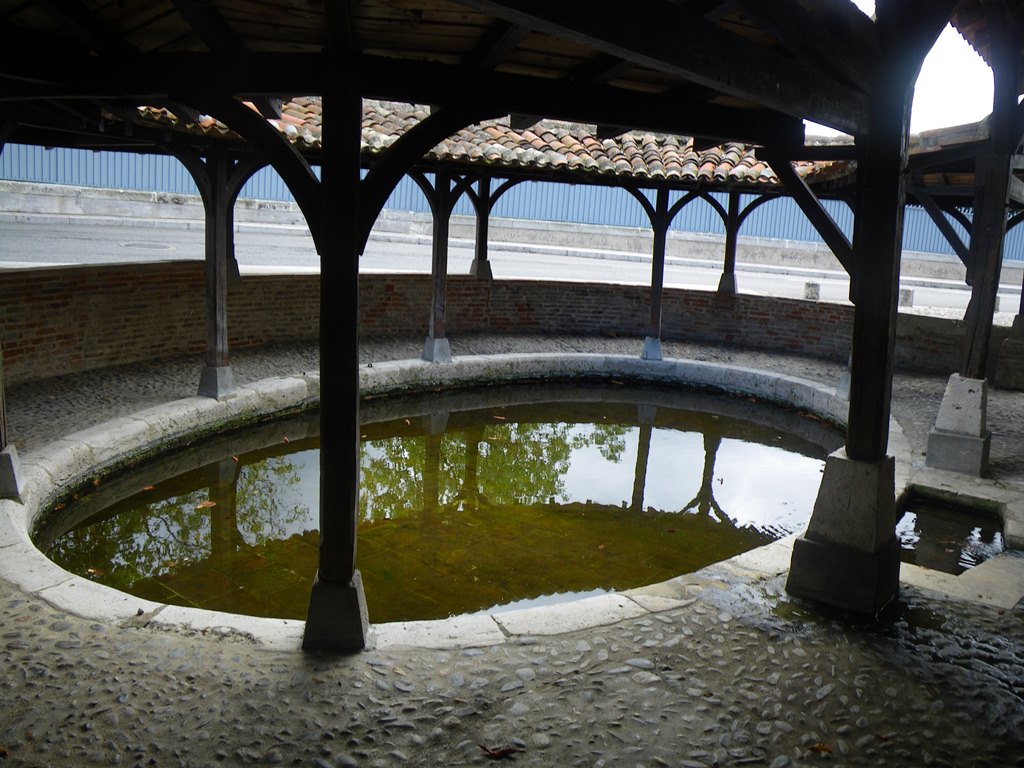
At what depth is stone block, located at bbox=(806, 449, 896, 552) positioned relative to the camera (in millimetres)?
4480

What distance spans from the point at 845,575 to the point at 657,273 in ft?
28.9

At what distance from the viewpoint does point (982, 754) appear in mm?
3248

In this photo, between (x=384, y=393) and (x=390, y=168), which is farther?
(x=384, y=393)

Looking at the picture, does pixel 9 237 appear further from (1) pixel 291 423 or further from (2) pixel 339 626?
(2) pixel 339 626

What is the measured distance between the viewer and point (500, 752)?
10.3 feet

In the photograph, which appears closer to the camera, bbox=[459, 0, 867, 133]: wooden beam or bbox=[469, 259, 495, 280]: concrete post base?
bbox=[459, 0, 867, 133]: wooden beam

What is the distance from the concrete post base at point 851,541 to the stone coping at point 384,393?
0.36 m

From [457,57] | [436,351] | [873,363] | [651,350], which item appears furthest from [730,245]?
[457,57]

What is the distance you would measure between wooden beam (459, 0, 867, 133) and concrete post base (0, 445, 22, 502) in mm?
4676

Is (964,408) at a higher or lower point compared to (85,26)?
lower

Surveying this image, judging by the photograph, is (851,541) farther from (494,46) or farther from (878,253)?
(494,46)

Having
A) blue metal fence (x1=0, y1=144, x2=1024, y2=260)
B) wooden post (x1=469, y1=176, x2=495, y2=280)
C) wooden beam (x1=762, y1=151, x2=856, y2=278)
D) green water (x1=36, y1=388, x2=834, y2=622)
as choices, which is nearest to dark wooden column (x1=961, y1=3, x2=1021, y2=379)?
green water (x1=36, y1=388, x2=834, y2=622)

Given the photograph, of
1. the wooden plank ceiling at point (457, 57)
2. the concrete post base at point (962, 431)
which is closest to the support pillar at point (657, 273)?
the concrete post base at point (962, 431)

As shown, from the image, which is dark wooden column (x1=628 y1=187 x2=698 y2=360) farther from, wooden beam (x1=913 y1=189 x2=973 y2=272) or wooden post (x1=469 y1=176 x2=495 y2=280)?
wooden beam (x1=913 y1=189 x2=973 y2=272)
